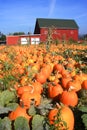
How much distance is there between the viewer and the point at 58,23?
61375 millimetres

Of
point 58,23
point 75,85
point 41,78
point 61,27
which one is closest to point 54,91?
point 75,85

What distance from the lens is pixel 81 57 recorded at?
10906 mm

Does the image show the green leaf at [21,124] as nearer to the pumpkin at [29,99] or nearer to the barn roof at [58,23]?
the pumpkin at [29,99]

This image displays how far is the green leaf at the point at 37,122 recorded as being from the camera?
3.46 meters

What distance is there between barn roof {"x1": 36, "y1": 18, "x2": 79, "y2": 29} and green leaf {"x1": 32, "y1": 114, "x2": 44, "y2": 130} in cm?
5479

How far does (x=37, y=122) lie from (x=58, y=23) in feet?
192

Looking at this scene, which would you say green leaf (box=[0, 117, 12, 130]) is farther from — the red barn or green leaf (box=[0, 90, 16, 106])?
the red barn

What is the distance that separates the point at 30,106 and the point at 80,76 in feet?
7.56

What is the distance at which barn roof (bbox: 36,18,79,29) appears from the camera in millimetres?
59281

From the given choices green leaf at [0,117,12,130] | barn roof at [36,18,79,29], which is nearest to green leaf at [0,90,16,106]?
green leaf at [0,117,12,130]

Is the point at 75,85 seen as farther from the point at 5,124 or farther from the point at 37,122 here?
the point at 5,124

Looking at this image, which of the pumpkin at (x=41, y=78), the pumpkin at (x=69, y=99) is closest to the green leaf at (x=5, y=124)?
the pumpkin at (x=69, y=99)

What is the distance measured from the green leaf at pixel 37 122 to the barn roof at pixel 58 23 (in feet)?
180

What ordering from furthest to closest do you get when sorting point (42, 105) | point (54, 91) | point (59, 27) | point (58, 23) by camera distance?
point (58, 23)
point (59, 27)
point (54, 91)
point (42, 105)
